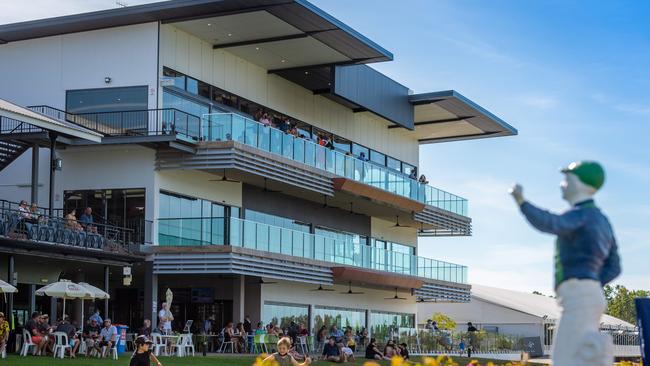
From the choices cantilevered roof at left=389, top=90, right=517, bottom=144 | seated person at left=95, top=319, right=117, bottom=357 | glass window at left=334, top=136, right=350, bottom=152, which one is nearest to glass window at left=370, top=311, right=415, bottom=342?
glass window at left=334, top=136, right=350, bottom=152

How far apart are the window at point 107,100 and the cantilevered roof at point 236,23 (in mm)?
2401

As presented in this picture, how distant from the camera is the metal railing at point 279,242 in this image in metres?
40.2

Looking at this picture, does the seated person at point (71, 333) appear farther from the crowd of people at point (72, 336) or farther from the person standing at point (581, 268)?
the person standing at point (581, 268)

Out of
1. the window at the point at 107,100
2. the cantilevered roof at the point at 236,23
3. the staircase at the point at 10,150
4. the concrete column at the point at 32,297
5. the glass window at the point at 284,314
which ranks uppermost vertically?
the cantilevered roof at the point at 236,23

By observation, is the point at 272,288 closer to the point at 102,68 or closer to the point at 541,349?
the point at 102,68

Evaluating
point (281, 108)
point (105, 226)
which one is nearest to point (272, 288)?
point (281, 108)

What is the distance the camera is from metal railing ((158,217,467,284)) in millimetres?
40188

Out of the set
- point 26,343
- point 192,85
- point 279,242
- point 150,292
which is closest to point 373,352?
point 279,242

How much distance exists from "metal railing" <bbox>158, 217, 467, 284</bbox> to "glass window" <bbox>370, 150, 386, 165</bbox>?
5.63 metres

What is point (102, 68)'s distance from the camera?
42.1m

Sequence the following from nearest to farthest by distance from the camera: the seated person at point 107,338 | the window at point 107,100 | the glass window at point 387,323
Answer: the seated person at point 107,338, the window at point 107,100, the glass window at point 387,323

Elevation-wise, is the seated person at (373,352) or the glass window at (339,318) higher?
the glass window at (339,318)

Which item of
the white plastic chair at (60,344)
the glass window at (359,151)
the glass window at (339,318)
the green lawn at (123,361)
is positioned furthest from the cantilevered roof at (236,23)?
the white plastic chair at (60,344)

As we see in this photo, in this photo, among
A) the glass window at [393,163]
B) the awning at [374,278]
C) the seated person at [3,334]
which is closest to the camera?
the seated person at [3,334]
